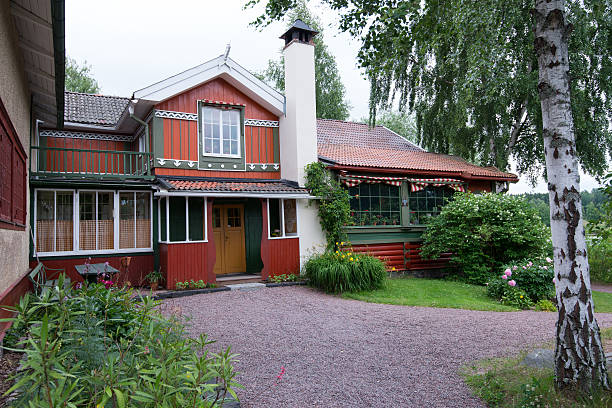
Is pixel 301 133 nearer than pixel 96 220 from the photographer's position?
No

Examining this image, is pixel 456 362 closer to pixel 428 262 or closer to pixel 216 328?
pixel 216 328

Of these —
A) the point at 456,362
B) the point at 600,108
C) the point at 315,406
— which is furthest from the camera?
the point at 600,108

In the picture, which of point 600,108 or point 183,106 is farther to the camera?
point 600,108

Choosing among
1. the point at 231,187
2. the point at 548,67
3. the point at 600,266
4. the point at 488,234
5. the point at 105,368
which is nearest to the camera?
the point at 105,368

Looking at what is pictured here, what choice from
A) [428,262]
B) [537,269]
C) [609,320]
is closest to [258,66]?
[428,262]

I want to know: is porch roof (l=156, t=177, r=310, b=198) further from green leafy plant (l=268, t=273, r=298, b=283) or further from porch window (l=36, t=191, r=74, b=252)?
porch window (l=36, t=191, r=74, b=252)

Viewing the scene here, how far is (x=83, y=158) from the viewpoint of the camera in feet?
40.8

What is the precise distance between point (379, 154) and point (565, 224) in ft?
36.8

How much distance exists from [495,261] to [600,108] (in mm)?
7922

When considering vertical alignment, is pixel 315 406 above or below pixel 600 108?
below

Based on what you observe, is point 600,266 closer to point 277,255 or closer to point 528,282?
point 528,282

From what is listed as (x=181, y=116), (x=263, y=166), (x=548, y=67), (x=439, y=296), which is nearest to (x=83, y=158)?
(x=181, y=116)

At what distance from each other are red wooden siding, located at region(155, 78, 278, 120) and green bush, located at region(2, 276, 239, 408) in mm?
8601

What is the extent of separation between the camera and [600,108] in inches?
601
